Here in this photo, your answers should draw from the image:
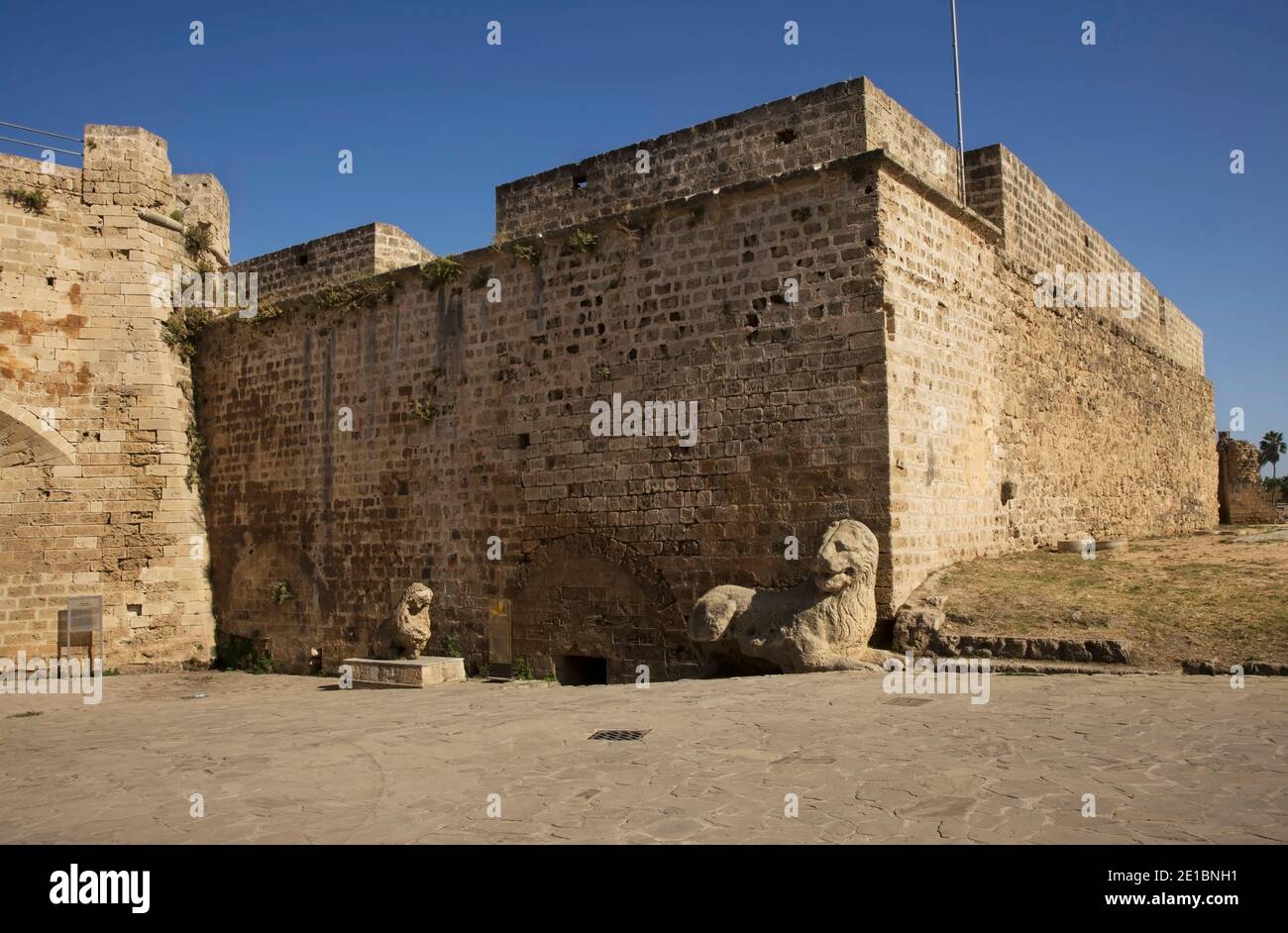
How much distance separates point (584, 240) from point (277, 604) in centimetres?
750

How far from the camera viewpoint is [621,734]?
654 centimetres

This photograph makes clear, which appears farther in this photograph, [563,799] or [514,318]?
[514,318]

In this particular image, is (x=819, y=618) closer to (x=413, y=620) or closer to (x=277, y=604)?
(x=413, y=620)

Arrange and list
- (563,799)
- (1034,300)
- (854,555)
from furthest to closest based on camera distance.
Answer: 1. (1034,300)
2. (854,555)
3. (563,799)

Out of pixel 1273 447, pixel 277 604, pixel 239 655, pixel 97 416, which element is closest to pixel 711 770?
pixel 277 604

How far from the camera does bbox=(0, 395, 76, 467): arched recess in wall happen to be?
13.4 m

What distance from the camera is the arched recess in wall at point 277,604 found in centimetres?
1430

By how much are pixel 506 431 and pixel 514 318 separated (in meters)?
1.42

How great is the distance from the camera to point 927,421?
991 cm

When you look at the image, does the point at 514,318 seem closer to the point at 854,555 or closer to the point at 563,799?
the point at 854,555

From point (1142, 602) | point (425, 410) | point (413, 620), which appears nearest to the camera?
point (1142, 602)

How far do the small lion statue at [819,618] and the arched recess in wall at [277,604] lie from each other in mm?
7333
